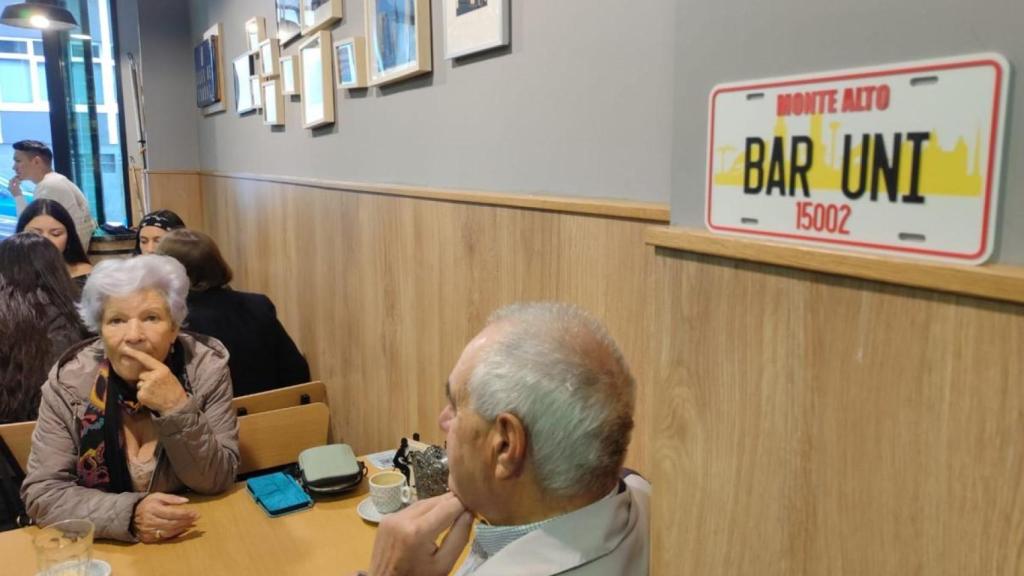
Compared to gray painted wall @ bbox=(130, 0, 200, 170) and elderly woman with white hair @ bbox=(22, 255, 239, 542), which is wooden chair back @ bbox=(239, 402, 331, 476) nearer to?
elderly woman with white hair @ bbox=(22, 255, 239, 542)

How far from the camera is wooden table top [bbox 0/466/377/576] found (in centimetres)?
156

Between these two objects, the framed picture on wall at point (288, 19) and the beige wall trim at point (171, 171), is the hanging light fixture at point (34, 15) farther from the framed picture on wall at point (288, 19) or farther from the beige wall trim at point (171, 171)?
the framed picture on wall at point (288, 19)

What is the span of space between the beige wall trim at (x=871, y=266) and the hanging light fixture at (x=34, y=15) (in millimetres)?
6593

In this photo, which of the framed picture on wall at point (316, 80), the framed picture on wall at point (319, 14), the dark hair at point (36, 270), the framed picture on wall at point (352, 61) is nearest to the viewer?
the dark hair at point (36, 270)

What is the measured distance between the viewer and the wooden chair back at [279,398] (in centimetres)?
251

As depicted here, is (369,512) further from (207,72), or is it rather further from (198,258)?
(207,72)

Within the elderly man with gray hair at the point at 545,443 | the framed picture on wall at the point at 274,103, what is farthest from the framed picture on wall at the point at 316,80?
the elderly man with gray hair at the point at 545,443

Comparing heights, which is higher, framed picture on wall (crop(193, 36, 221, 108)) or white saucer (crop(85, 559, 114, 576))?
framed picture on wall (crop(193, 36, 221, 108))

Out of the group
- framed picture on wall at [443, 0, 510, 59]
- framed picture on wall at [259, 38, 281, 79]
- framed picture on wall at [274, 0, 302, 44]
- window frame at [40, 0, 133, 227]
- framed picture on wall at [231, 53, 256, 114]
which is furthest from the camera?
window frame at [40, 0, 133, 227]

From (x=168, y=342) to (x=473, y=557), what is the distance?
4.18 ft

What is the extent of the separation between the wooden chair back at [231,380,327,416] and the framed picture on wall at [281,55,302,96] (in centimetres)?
139

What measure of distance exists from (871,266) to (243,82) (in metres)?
4.38

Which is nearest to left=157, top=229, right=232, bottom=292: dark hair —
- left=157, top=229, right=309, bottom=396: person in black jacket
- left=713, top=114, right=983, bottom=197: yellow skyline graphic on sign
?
Result: left=157, top=229, right=309, bottom=396: person in black jacket

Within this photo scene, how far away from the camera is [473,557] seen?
1.08 m
